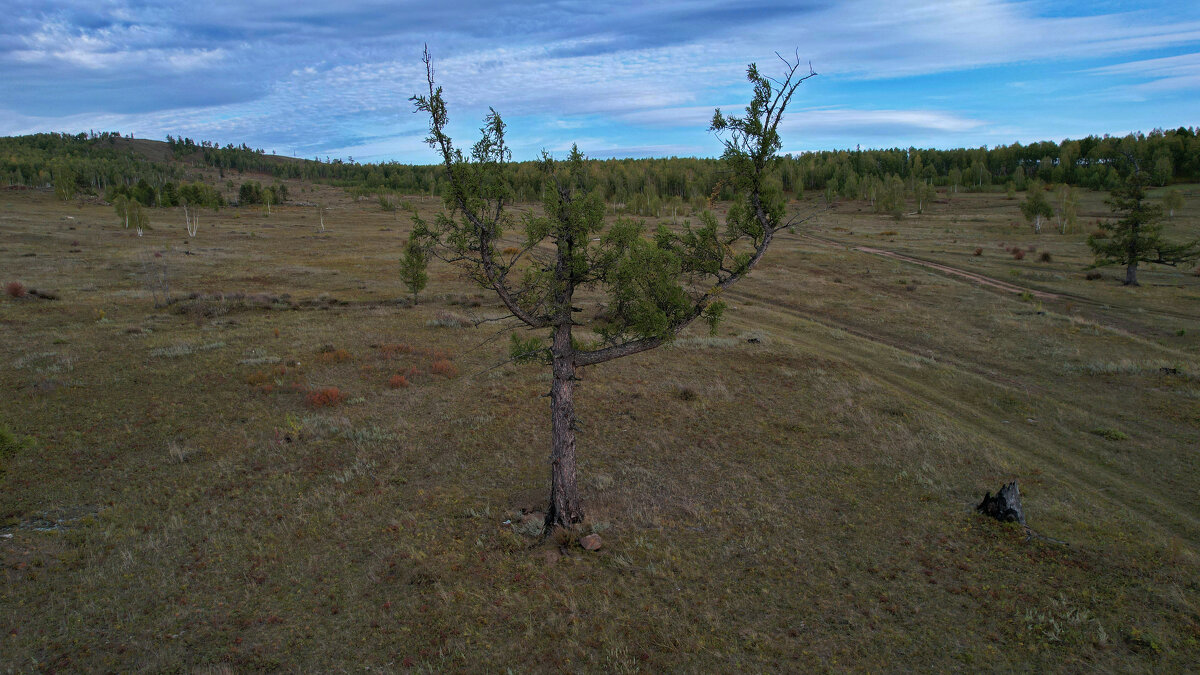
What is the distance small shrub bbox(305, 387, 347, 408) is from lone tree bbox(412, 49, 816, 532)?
11885 mm

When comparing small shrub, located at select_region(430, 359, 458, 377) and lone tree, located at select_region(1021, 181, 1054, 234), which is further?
lone tree, located at select_region(1021, 181, 1054, 234)

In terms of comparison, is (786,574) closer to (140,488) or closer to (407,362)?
(140,488)

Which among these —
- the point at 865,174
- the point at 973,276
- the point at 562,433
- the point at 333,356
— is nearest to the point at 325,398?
the point at 333,356

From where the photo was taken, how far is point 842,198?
15612 cm

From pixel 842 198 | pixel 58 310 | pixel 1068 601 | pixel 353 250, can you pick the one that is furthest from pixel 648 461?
pixel 842 198

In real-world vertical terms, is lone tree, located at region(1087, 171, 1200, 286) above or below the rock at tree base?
above

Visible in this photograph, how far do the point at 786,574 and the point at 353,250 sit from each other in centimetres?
7456

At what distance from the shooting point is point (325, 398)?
2227 centimetres

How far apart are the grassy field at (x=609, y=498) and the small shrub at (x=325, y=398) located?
0.36 ft

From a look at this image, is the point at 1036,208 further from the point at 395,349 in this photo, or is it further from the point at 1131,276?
the point at 395,349

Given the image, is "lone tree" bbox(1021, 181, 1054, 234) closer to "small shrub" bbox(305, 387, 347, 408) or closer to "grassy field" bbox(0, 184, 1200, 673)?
"grassy field" bbox(0, 184, 1200, 673)

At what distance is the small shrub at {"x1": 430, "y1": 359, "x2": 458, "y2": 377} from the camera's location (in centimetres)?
2612

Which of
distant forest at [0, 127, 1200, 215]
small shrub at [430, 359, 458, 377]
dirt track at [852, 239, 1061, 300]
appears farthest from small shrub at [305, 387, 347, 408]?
distant forest at [0, 127, 1200, 215]

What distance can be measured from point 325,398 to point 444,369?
5495 millimetres
